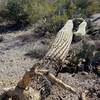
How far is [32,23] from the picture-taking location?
15.5 meters

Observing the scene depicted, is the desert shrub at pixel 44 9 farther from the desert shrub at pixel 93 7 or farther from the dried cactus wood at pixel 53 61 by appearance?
the dried cactus wood at pixel 53 61

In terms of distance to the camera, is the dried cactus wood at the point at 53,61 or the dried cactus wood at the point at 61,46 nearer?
the dried cactus wood at the point at 53,61

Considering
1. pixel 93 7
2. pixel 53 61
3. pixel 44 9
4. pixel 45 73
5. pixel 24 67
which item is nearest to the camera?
pixel 45 73

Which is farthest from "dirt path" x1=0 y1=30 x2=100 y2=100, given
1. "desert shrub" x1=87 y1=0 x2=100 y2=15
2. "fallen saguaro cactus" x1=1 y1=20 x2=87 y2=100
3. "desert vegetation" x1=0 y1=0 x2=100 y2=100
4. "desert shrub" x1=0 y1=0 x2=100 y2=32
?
"desert shrub" x1=87 y1=0 x2=100 y2=15

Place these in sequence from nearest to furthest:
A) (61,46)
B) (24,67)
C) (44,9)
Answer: (61,46) → (24,67) → (44,9)

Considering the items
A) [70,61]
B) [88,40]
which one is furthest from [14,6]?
[70,61]

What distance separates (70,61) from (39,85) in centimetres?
238

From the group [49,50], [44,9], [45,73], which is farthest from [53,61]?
[44,9]

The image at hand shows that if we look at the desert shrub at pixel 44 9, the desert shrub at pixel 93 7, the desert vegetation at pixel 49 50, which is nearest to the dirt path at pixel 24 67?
the desert vegetation at pixel 49 50

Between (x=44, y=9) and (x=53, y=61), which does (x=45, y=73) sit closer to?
(x=53, y=61)

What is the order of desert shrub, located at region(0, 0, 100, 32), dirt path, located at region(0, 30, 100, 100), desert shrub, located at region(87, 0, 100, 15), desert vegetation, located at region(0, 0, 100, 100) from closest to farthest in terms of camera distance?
desert vegetation, located at region(0, 0, 100, 100) < dirt path, located at region(0, 30, 100, 100) < desert shrub, located at region(0, 0, 100, 32) < desert shrub, located at region(87, 0, 100, 15)

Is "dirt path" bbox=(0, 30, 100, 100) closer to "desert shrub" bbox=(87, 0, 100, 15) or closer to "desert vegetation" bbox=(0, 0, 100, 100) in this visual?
"desert vegetation" bbox=(0, 0, 100, 100)

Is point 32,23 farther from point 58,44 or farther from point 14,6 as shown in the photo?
point 58,44

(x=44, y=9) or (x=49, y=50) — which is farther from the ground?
(x=49, y=50)
